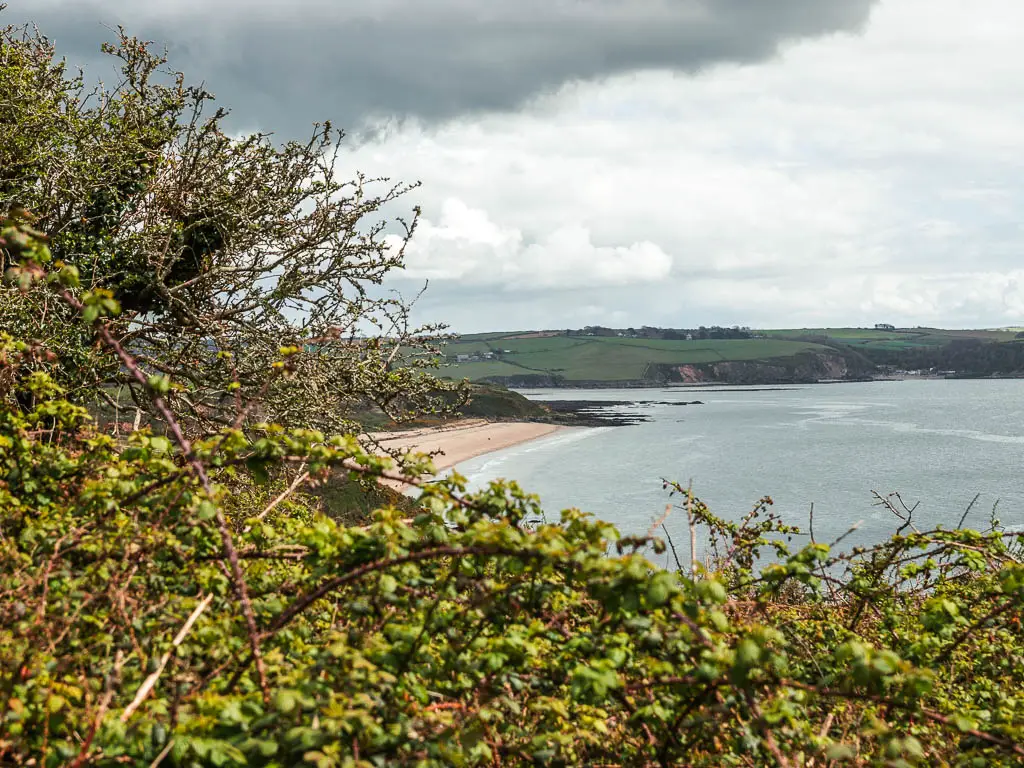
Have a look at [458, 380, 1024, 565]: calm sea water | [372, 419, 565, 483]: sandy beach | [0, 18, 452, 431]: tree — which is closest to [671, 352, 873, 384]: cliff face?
[458, 380, 1024, 565]: calm sea water

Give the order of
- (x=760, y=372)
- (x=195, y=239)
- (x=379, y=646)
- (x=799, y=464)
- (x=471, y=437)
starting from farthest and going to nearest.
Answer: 1. (x=760, y=372)
2. (x=471, y=437)
3. (x=799, y=464)
4. (x=195, y=239)
5. (x=379, y=646)

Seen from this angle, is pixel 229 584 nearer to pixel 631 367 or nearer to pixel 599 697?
pixel 599 697

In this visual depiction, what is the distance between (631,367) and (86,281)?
19186 centimetres

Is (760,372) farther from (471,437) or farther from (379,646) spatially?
(379,646)

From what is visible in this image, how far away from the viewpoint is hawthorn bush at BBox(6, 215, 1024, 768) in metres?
2.99

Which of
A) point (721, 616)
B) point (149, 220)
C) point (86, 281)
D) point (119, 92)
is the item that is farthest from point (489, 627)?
point (119, 92)

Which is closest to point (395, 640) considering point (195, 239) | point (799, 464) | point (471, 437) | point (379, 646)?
point (379, 646)

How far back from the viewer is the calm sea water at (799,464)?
41.0 meters

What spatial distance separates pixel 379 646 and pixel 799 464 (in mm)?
62194

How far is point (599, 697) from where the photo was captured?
315 cm

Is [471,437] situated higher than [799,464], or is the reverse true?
[471,437]

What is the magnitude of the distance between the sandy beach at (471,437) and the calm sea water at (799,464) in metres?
2.82

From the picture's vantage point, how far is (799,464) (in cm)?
6012

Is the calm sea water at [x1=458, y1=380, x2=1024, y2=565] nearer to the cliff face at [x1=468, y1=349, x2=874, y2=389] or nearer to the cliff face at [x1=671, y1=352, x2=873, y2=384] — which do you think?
the cliff face at [x1=468, y1=349, x2=874, y2=389]
